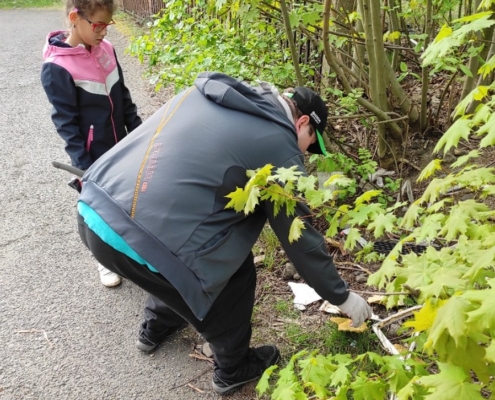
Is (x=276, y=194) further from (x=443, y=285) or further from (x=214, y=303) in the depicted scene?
(x=214, y=303)

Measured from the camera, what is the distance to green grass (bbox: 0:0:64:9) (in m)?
16.9

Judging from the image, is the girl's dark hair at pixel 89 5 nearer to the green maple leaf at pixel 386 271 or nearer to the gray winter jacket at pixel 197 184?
the gray winter jacket at pixel 197 184

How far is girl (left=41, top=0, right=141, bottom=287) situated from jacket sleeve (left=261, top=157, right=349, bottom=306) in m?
1.49

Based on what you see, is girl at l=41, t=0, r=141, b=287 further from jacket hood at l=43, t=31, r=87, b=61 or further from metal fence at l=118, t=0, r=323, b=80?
metal fence at l=118, t=0, r=323, b=80

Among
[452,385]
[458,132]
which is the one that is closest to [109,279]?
[458,132]

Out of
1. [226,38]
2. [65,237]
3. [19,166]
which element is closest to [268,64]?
[226,38]

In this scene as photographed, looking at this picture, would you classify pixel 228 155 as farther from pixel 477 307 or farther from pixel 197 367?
pixel 197 367

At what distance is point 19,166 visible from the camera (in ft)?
Result: 16.7

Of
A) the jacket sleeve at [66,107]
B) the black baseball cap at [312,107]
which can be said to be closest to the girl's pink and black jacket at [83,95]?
the jacket sleeve at [66,107]

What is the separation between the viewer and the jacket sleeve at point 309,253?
6.57ft

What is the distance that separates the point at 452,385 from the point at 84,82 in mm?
Answer: 2508

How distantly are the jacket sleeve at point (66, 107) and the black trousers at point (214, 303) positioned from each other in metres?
0.85

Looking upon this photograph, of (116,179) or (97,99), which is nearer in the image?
(116,179)

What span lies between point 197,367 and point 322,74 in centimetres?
285
